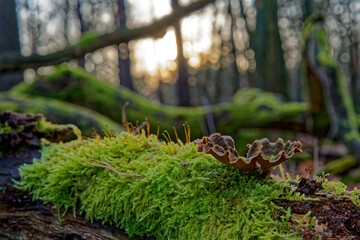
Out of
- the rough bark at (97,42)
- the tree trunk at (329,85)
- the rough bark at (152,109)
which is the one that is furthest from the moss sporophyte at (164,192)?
the rough bark at (152,109)

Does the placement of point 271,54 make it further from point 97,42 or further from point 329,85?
point 97,42

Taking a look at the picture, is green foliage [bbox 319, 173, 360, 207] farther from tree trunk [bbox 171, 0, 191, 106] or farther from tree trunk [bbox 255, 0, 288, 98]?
tree trunk [bbox 171, 0, 191, 106]

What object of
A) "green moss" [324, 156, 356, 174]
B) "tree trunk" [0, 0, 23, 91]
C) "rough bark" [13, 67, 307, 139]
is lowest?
"green moss" [324, 156, 356, 174]

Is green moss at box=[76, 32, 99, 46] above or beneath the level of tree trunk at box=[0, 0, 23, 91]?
beneath

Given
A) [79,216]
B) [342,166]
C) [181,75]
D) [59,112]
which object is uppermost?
[181,75]

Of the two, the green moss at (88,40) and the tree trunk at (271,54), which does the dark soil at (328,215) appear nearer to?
the green moss at (88,40)

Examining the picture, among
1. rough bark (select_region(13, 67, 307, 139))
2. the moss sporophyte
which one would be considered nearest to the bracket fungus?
the moss sporophyte

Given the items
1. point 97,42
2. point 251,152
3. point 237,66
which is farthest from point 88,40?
point 237,66

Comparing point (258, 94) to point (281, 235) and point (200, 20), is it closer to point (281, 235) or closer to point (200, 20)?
point (281, 235)
